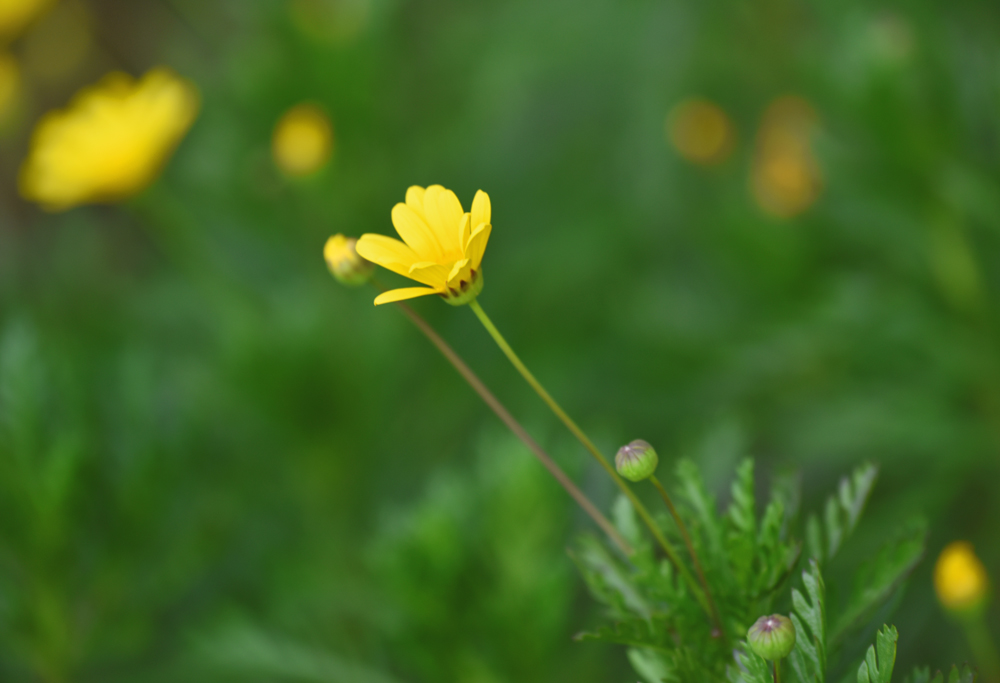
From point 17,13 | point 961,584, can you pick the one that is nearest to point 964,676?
point 961,584

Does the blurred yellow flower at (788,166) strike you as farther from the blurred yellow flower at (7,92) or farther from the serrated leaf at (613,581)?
the blurred yellow flower at (7,92)

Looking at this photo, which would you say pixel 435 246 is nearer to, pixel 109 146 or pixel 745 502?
pixel 745 502

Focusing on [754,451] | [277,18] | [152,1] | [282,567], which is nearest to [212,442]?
[282,567]

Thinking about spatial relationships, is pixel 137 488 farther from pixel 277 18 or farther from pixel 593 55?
pixel 593 55

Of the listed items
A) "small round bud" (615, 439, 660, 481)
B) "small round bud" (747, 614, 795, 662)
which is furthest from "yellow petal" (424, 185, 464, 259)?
"small round bud" (747, 614, 795, 662)

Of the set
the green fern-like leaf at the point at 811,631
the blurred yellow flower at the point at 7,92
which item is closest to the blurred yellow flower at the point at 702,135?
the green fern-like leaf at the point at 811,631

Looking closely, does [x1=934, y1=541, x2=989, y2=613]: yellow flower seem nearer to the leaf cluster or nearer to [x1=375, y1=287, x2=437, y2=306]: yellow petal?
the leaf cluster
